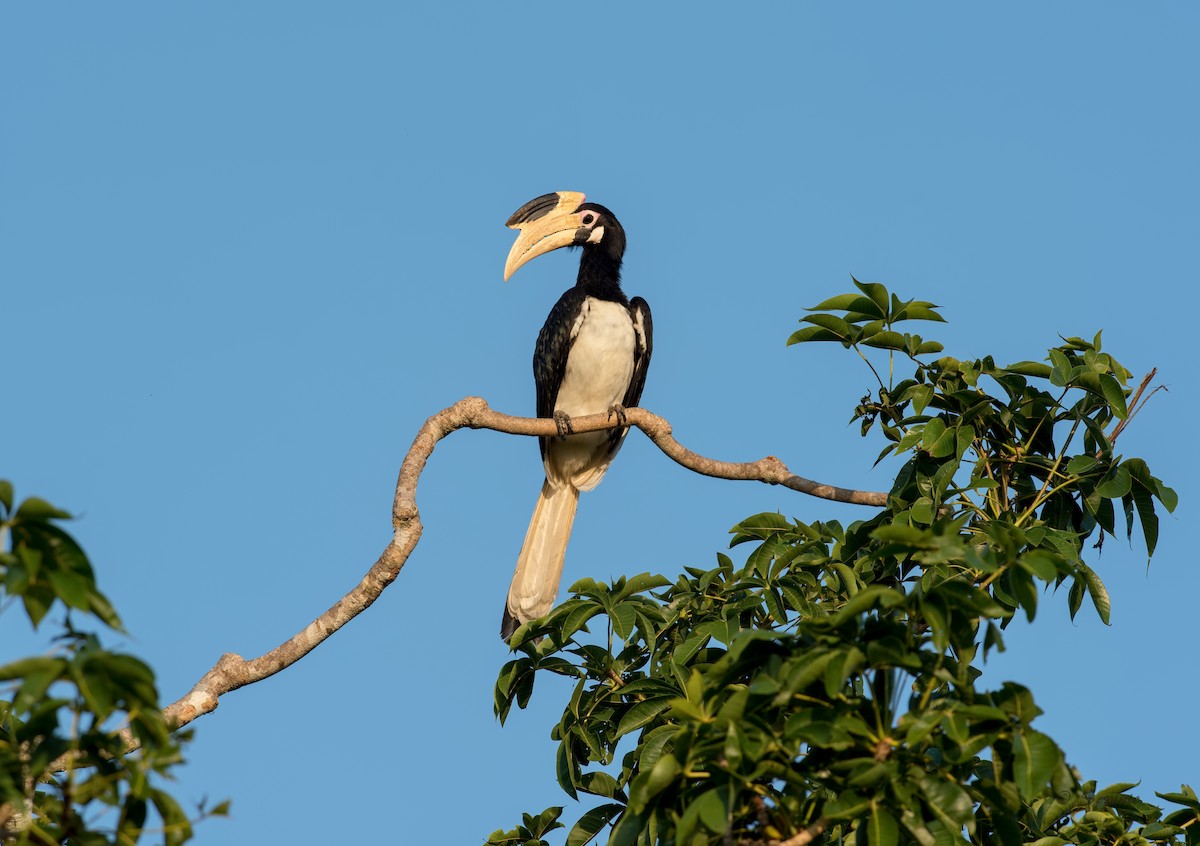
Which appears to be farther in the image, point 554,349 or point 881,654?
point 554,349

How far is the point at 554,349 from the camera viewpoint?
9.10 metres

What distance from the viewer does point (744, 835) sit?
11.3 ft

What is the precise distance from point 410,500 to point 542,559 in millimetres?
2636

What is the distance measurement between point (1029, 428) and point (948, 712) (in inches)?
98.5

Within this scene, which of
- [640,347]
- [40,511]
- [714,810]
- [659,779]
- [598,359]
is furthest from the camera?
[640,347]

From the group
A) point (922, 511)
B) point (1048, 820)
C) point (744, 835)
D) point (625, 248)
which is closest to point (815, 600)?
point (922, 511)

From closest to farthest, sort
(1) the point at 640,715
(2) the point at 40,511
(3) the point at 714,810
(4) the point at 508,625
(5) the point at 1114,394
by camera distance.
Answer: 1. (2) the point at 40,511
2. (3) the point at 714,810
3. (1) the point at 640,715
4. (5) the point at 1114,394
5. (4) the point at 508,625

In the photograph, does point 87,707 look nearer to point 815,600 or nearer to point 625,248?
point 815,600

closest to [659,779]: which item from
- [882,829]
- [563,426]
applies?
[882,829]

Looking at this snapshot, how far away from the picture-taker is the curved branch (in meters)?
5.26

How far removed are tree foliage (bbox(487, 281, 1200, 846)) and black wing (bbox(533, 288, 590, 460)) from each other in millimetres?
3670

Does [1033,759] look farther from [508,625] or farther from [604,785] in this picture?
[508,625]

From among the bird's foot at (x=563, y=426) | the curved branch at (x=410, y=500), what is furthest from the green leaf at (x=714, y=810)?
the bird's foot at (x=563, y=426)

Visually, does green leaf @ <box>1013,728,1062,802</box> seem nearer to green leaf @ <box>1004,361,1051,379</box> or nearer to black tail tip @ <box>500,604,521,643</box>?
green leaf @ <box>1004,361,1051,379</box>
